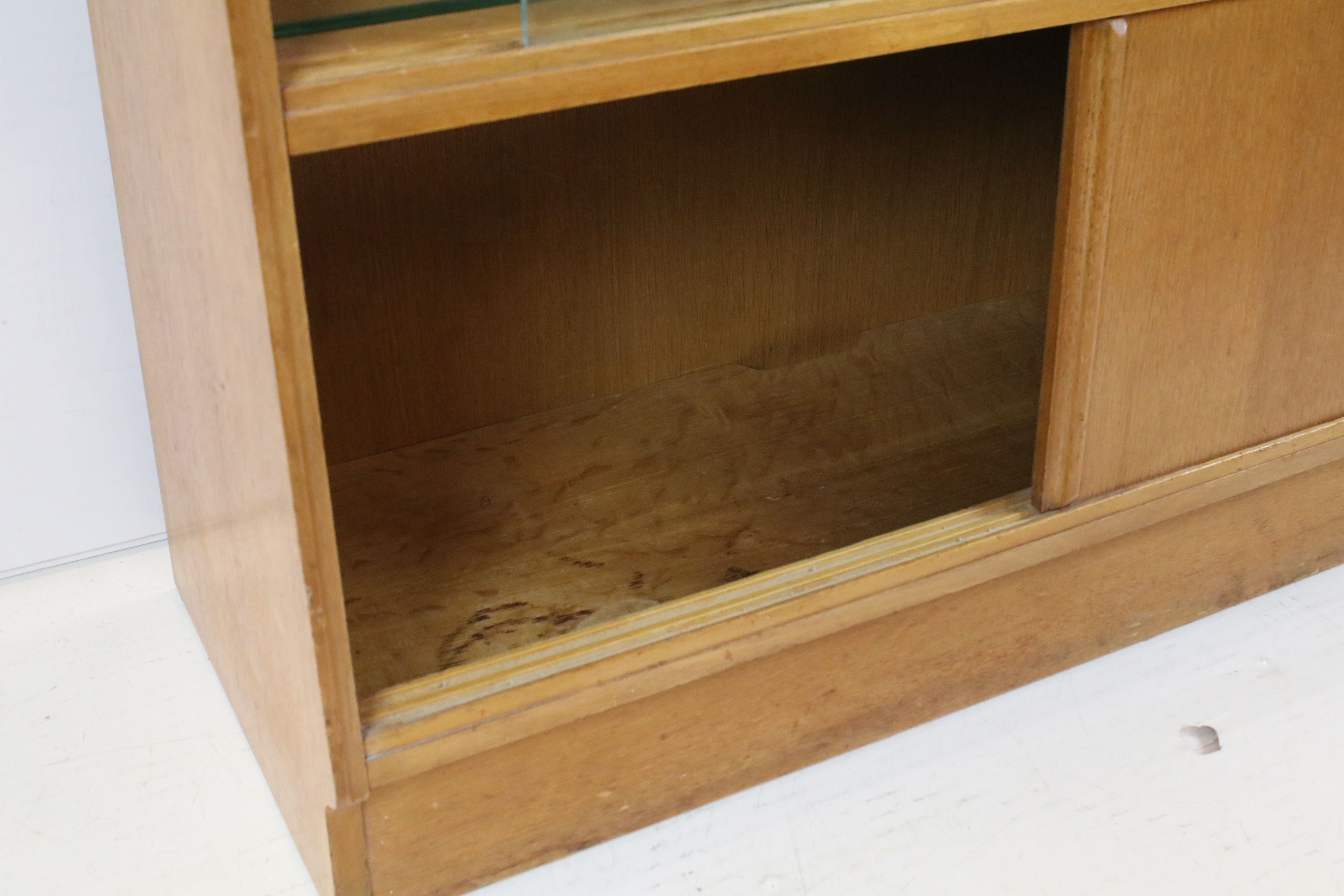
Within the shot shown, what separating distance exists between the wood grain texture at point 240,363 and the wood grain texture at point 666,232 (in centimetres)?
26

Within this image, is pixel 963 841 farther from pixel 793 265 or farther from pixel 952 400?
pixel 793 265

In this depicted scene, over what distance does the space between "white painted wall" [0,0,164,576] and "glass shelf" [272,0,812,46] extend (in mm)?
441

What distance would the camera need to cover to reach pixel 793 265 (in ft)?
5.49

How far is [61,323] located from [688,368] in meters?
0.68

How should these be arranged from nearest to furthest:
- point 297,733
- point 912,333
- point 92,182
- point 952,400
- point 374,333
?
point 297,733
point 92,182
point 374,333
point 952,400
point 912,333

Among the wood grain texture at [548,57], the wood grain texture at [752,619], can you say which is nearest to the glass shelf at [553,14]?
the wood grain texture at [548,57]

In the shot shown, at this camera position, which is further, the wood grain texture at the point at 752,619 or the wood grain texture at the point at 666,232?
the wood grain texture at the point at 666,232

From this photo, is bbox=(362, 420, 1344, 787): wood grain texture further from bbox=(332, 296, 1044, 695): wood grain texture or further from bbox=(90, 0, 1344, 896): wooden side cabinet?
bbox=(332, 296, 1044, 695): wood grain texture

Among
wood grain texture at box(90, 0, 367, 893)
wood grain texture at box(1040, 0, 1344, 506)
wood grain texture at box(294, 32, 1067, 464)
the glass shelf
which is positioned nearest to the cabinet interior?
wood grain texture at box(294, 32, 1067, 464)

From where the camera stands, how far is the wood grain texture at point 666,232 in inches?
56.7

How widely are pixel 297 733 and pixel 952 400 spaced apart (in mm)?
898

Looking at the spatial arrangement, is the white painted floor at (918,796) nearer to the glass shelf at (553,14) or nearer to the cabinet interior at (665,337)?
the cabinet interior at (665,337)

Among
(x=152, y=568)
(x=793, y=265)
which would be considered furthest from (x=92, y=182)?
(x=793, y=265)

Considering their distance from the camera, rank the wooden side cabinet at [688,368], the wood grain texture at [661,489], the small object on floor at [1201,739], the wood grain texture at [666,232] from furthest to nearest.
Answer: the wood grain texture at [666,232] < the wood grain texture at [661,489] < the small object on floor at [1201,739] < the wooden side cabinet at [688,368]
